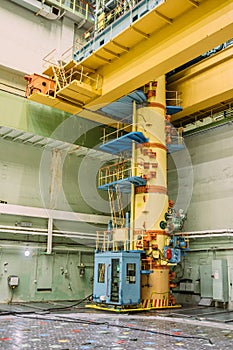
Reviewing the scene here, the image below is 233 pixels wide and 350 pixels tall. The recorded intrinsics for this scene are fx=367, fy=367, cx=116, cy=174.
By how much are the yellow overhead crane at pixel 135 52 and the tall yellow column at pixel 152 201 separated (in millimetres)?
1567

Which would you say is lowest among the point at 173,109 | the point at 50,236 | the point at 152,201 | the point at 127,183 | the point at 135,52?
the point at 50,236

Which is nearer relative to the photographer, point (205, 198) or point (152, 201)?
point (152, 201)

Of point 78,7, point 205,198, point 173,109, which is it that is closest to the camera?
point 173,109

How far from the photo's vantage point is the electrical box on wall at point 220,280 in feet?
44.4

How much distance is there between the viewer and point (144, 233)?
13.1 meters

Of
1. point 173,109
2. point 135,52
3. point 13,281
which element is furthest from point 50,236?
point 135,52

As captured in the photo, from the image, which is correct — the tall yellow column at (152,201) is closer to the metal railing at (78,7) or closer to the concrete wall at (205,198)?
the concrete wall at (205,198)

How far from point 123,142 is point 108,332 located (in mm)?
7599

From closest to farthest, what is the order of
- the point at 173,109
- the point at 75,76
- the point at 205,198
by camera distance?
1. the point at 75,76
2. the point at 173,109
3. the point at 205,198

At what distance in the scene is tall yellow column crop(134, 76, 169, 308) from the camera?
12781mm

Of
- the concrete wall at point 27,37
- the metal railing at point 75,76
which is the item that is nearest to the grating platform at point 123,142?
the metal railing at point 75,76

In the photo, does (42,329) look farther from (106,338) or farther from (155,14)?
(155,14)

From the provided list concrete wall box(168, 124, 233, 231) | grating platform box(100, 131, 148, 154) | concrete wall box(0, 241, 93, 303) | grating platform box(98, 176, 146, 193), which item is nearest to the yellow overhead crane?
grating platform box(100, 131, 148, 154)

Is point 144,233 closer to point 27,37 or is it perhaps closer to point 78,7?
point 27,37
